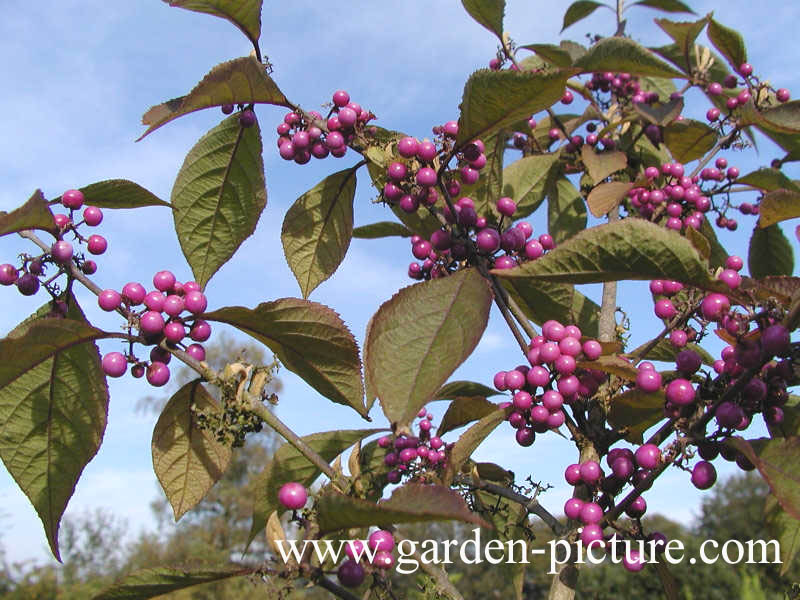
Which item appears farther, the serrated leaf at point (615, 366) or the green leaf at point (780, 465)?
the serrated leaf at point (615, 366)

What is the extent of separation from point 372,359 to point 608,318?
119 cm

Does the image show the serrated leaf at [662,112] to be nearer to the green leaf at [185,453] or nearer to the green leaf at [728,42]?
the green leaf at [728,42]

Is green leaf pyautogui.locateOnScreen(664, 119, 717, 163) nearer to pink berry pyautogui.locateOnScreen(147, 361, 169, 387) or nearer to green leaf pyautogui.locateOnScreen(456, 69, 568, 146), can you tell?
green leaf pyautogui.locateOnScreen(456, 69, 568, 146)

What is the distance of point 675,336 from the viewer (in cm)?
152

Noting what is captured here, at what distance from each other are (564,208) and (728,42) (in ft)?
2.72

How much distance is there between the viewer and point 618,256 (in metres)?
1.00

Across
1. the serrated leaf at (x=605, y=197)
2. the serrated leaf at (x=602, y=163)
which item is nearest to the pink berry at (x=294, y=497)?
the serrated leaf at (x=605, y=197)

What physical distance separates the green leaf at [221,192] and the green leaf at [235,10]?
21cm

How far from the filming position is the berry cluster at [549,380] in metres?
1.31

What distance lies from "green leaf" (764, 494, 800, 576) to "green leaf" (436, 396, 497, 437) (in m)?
0.65

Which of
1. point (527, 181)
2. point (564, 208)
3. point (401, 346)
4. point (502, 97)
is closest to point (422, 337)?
point (401, 346)

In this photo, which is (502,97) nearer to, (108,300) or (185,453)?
(108,300)

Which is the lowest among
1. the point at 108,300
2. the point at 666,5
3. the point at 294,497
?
the point at 294,497

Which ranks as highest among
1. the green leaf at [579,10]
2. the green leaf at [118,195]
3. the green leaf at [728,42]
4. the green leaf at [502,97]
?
the green leaf at [579,10]
